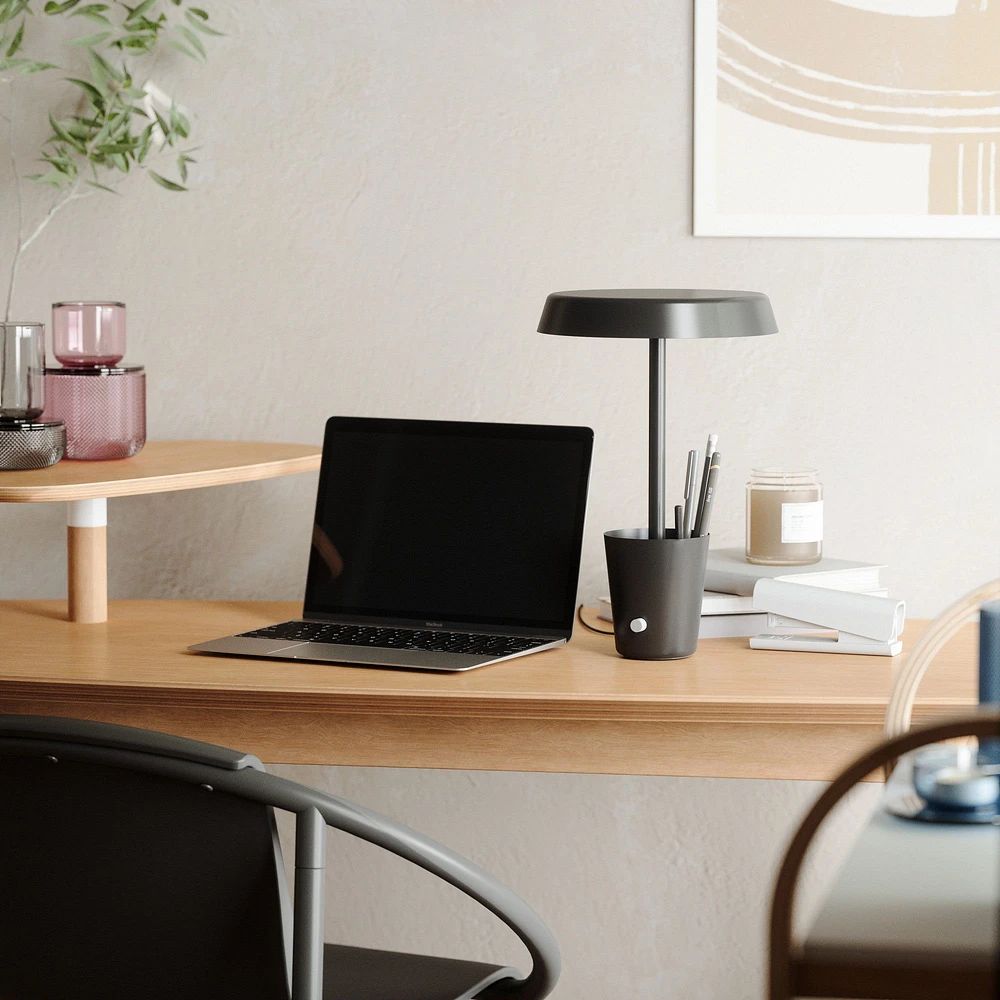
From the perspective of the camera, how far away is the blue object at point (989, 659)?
2.90 feet

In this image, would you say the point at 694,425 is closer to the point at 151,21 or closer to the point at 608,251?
the point at 608,251

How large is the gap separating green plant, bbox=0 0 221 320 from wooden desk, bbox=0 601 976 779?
738 mm

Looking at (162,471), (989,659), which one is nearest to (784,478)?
(989,659)

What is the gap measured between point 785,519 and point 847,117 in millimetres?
569

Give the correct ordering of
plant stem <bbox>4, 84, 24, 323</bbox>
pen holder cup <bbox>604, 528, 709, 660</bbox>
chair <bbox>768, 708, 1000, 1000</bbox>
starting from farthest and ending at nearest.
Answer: plant stem <bbox>4, 84, 24, 323</bbox>
pen holder cup <bbox>604, 528, 709, 660</bbox>
chair <bbox>768, 708, 1000, 1000</bbox>

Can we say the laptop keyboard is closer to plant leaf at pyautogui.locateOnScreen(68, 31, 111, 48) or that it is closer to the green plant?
the green plant

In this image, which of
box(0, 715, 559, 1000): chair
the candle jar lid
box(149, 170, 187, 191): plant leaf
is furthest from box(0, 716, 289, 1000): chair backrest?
box(149, 170, 187, 191): plant leaf

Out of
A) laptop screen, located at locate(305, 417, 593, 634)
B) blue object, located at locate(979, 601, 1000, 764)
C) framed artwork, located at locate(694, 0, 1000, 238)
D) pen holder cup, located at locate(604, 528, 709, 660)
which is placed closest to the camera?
blue object, located at locate(979, 601, 1000, 764)

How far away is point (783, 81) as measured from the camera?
1670mm

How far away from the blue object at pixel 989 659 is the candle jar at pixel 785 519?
2.05 ft

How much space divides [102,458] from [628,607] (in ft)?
2.37

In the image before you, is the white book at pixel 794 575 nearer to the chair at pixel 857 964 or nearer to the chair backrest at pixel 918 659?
the chair backrest at pixel 918 659

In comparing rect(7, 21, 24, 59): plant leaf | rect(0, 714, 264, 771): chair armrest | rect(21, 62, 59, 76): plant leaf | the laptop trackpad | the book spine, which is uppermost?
rect(7, 21, 24, 59): plant leaf

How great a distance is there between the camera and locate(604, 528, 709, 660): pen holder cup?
1.37 meters
